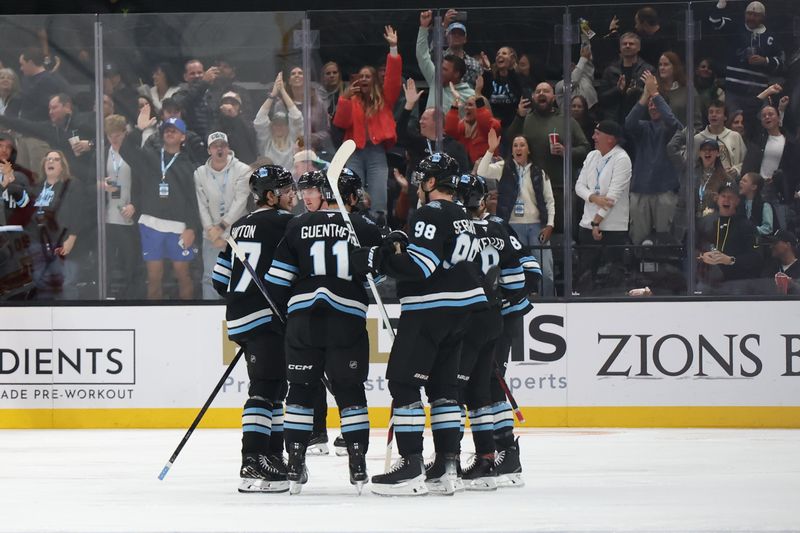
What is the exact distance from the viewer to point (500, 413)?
7.30 m

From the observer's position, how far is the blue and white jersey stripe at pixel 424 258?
6.44 metres

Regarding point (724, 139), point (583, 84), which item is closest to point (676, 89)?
point (724, 139)

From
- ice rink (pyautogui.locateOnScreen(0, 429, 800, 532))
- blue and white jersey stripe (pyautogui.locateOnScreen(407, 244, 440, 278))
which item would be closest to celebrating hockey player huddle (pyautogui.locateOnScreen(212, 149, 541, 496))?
blue and white jersey stripe (pyautogui.locateOnScreen(407, 244, 440, 278))

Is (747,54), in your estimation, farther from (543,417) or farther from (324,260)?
(324,260)

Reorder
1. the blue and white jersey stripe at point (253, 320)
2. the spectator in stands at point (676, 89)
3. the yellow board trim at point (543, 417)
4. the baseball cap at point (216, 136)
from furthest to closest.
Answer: the baseball cap at point (216, 136) < the spectator in stands at point (676, 89) < the yellow board trim at point (543, 417) < the blue and white jersey stripe at point (253, 320)

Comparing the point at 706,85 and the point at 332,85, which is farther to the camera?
the point at 332,85

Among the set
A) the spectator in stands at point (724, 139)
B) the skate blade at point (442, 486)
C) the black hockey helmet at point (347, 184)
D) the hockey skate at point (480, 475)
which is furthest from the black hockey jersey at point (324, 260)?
the spectator in stands at point (724, 139)

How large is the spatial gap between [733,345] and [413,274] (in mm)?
4528

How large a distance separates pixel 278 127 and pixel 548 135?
201cm

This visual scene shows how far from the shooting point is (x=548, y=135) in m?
10.7

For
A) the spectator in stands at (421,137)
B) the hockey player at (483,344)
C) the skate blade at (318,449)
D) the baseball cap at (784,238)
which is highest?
the spectator in stands at (421,137)

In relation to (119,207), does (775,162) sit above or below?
→ above

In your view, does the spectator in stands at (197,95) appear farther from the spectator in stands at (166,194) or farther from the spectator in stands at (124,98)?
the spectator in stands at (124,98)

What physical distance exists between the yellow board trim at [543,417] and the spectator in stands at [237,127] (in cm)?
192
